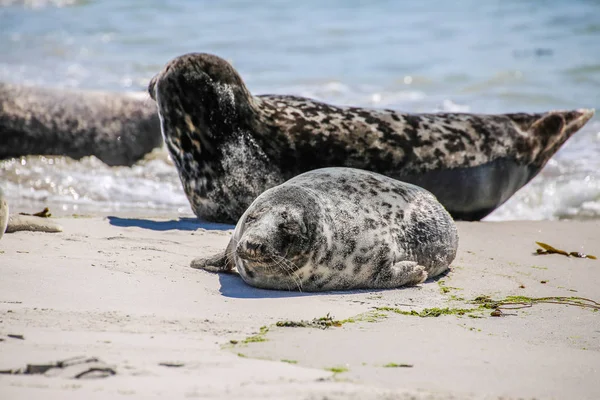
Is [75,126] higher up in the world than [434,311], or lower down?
higher up

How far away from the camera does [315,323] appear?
374cm

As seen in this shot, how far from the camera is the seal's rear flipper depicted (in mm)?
4761

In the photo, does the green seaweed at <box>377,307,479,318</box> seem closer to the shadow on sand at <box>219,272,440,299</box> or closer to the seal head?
the shadow on sand at <box>219,272,440,299</box>

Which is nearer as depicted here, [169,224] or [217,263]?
[217,263]

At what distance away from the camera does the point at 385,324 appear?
3807 mm

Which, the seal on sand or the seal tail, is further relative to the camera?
the seal tail

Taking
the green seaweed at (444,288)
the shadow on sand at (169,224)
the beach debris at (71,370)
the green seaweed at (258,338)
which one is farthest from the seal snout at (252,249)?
the shadow on sand at (169,224)

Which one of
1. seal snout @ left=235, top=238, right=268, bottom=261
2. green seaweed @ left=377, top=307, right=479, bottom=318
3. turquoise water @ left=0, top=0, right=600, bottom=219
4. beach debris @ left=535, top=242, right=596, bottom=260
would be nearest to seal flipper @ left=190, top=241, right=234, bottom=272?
seal snout @ left=235, top=238, right=268, bottom=261

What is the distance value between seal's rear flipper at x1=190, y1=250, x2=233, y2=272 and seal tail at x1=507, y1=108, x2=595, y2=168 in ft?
11.4

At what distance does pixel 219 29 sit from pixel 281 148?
46.8ft

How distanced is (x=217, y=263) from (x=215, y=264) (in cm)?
1

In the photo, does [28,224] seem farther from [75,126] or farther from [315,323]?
[75,126]

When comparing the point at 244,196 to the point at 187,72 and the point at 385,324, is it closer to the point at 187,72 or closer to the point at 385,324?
the point at 187,72

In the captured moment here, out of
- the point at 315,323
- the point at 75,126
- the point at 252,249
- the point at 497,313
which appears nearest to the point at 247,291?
the point at 252,249
